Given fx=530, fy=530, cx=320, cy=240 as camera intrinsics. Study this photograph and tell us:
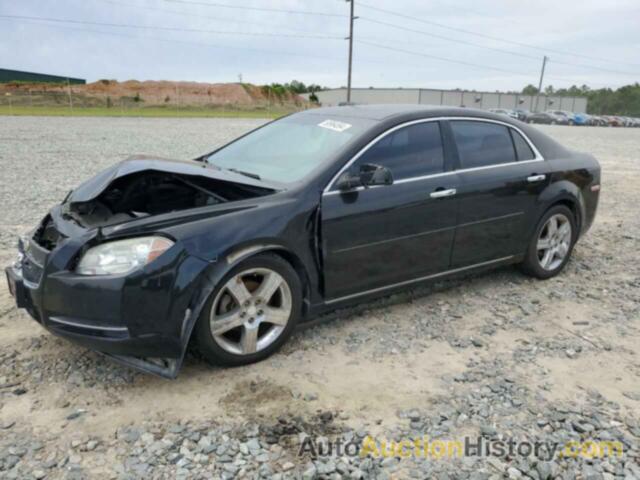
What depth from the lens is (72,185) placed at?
8820 mm

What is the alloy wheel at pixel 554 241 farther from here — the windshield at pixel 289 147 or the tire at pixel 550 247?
the windshield at pixel 289 147

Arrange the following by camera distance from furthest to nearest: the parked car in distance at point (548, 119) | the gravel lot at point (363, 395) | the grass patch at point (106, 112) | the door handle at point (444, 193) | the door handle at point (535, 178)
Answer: the parked car in distance at point (548, 119)
the grass patch at point (106, 112)
the door handle at point (535, 178)
the door handle at point (444, 193)
the gravel lot at point (363, 395)

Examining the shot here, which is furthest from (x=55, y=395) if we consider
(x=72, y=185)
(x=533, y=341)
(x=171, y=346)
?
(x=72, y=185)

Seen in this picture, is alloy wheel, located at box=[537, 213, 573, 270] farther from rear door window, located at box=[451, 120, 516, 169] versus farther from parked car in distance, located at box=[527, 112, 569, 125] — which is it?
parked car in distance, located at box=[527, 112, 569, 125]

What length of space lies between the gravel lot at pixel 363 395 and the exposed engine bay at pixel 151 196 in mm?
914

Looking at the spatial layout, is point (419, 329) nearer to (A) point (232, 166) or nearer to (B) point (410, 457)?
(B) point (410, 457)

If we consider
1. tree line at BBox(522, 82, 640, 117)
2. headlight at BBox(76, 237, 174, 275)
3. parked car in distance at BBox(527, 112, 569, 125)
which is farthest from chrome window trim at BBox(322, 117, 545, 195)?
tree line at BBox(522, 82, 640, 117)

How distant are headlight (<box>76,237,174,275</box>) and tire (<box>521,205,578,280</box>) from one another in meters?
3.39

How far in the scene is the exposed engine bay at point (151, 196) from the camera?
3.25 metres

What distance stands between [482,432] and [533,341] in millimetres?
1276

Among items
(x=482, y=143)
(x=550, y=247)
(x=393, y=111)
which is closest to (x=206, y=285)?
(x=393, y=111)

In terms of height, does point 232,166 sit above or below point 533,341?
above

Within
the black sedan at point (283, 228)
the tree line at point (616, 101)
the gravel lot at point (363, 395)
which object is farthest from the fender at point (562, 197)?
the tree line at point (616, 101)

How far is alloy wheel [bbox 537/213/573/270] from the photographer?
193 inches
